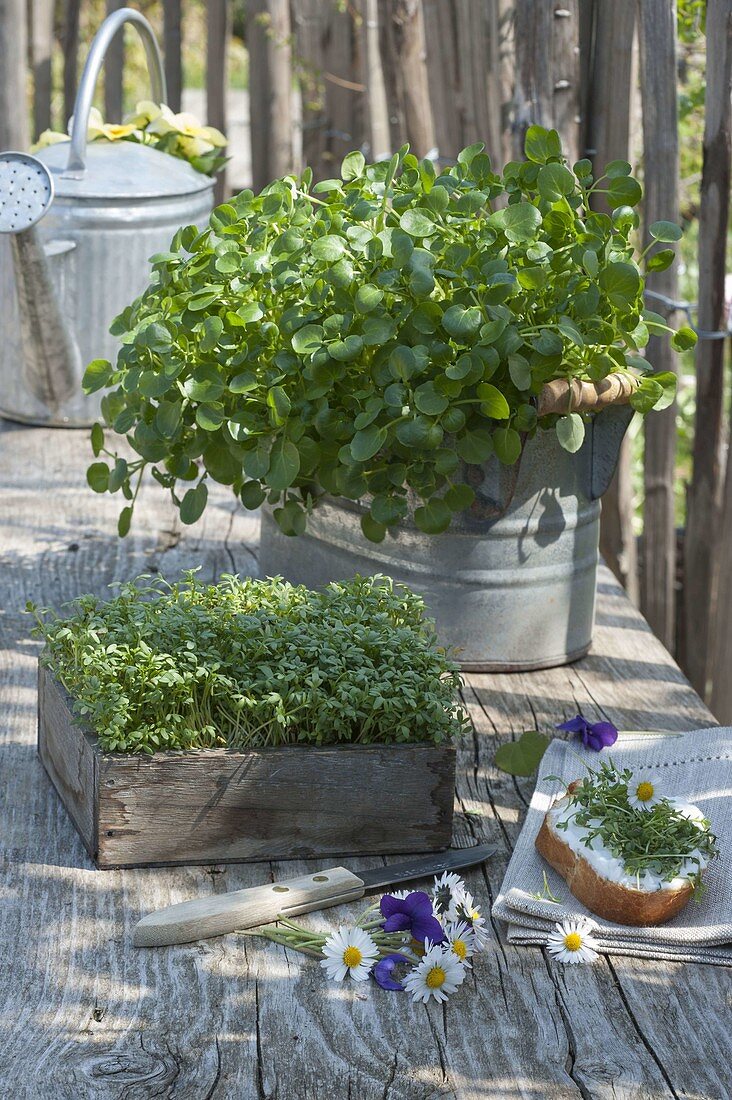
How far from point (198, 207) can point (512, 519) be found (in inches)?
47.3

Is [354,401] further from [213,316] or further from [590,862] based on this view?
[590,862]

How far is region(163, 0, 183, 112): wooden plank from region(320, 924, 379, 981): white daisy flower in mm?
3260

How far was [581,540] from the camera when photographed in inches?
65.2

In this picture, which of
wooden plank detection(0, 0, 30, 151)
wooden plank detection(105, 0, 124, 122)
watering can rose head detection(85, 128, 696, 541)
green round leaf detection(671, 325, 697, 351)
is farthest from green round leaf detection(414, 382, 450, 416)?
wooden plank detection(105, 0, 124, 122)

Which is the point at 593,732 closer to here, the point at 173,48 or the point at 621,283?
the point at 621,283

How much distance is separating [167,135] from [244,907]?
A: 6.05 feet

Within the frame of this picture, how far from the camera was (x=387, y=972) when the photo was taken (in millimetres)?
1052

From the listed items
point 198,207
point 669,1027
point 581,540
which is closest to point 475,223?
point 581,540

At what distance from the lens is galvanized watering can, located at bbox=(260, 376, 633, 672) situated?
61.9 inches

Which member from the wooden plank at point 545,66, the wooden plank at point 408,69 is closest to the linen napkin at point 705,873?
the wooden plank at point 545,66

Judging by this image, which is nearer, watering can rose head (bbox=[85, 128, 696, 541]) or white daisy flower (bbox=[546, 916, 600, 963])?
white daisy flower (bbox=[546, 916, 600, 963])

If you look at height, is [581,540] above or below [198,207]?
below

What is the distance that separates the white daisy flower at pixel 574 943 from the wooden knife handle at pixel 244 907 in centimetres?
18

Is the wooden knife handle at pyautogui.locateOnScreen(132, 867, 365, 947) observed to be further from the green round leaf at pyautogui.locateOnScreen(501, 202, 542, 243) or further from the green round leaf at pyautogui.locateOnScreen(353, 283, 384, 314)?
the green round leaf at pyautogui.locateOnScreen(501, 202, 542, 243)
